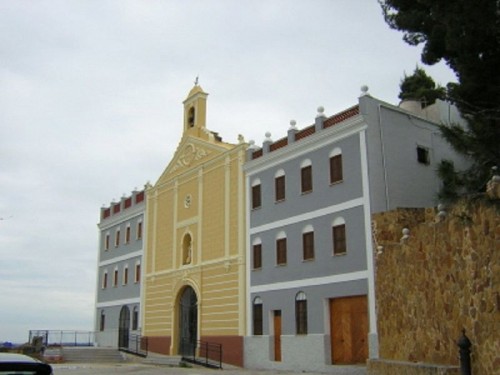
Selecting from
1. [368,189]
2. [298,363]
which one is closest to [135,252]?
[298,363]

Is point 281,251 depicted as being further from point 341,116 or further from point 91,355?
point 91,355

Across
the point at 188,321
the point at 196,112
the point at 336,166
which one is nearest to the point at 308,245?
the point at 336,166

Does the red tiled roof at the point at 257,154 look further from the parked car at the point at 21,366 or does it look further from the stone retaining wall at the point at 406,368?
the parked car at the point at 21,366

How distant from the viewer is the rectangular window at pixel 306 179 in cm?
2420

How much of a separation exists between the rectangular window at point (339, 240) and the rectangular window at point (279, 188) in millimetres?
3614

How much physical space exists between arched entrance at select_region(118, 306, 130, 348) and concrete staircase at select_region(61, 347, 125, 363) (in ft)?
7.44

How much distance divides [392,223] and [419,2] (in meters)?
9.16

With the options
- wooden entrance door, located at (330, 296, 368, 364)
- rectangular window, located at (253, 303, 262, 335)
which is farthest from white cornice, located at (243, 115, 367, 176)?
wooden entrance door, located at (330, 296, 368, 364)

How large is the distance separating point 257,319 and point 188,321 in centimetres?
595

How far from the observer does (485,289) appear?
12.7m

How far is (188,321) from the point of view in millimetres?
30594

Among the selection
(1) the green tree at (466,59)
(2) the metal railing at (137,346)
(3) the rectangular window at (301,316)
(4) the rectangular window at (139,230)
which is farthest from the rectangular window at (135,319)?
(1) the green tree at (466,59)

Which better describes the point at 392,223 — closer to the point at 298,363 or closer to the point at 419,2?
the point at 298,363

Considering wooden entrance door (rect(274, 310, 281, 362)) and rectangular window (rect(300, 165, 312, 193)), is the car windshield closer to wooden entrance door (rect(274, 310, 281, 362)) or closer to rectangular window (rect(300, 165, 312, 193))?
rectangular window (rect(300, 165, 312, 193))
